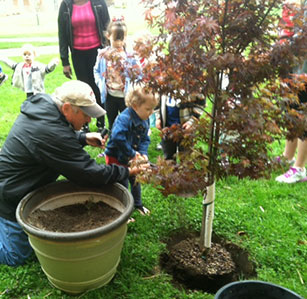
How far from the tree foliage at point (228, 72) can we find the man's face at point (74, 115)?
2.15 ft

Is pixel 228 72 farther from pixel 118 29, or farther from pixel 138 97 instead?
pixel 118 29

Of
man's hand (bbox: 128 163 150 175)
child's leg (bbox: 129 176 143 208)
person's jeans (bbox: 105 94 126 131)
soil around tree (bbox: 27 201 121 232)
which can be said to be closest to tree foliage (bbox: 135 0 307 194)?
man's hand (bbox: 128 163 150 175)

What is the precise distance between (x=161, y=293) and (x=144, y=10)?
190cm

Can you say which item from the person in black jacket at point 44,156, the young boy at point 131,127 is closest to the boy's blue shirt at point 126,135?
the young boy at point 131,127

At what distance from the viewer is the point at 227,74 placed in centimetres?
197

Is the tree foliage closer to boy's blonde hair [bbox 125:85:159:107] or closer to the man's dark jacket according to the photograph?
the man's dark jacket

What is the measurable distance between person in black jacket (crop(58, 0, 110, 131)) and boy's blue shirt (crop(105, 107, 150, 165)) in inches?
90.3

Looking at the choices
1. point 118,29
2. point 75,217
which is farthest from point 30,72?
point 75,217

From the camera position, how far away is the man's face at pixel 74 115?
2453 mm

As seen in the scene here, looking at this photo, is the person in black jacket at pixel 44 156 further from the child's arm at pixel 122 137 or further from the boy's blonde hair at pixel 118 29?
the boy's blonde hair at pixel 118 29

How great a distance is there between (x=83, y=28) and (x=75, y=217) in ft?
10.4

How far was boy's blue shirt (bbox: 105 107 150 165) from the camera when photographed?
2870 mm

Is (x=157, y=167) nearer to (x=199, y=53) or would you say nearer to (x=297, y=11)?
(x=199, y=53)

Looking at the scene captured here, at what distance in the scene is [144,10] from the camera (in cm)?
193
